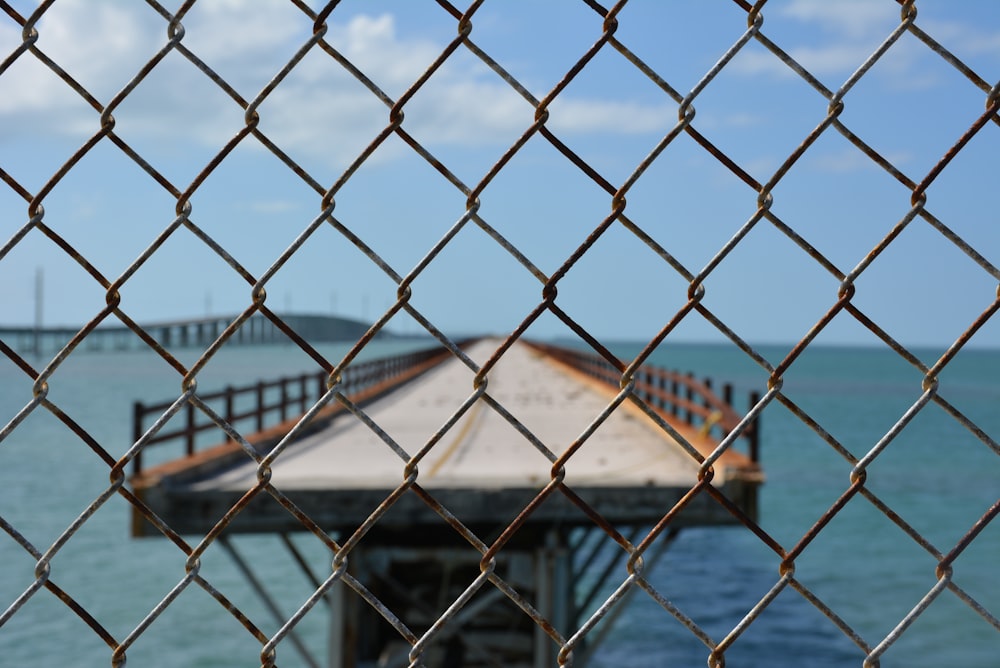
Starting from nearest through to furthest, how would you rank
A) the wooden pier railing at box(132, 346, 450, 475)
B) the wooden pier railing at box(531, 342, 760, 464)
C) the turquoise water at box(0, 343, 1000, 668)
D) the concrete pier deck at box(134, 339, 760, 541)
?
the concrete pier deck at box(134, 339, 760, 541) < the wooden pier railing at box(531, 342, 760, 464) < the wooden pier railing at box(132, 346, 450, 475) < the turquoise water at box(0, 343, 1000, 668)

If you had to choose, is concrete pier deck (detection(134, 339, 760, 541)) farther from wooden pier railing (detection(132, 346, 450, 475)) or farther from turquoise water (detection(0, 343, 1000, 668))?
turquoise water (detection(0, 343, 1000, 668))

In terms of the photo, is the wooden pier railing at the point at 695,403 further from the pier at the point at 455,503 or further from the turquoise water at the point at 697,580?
the turquoise water at the point at 697,580

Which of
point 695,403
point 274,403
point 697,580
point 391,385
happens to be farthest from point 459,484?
point 274,403

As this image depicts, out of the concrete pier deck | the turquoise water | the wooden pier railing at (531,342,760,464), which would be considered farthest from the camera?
the turquoise water

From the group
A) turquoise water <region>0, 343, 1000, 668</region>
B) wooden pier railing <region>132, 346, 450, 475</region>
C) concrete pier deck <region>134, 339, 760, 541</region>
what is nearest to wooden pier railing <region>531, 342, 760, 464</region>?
concrete pier deck <region>134, 339, 760, 541</region>

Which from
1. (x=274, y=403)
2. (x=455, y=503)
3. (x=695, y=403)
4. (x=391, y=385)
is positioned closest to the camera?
(x=455, y=503)

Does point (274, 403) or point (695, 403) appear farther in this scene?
point (274, 403)

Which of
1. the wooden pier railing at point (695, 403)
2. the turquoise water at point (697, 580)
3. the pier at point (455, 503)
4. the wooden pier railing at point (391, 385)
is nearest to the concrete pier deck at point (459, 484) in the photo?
the pier at point (455, 503)

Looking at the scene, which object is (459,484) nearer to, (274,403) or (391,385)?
(391,385)

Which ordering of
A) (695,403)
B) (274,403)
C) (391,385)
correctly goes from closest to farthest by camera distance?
(695,403) → (391,385) → (274,403)

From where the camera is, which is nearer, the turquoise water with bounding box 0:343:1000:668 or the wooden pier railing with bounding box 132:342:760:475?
the wooden pier railing with bounding box 132:342:760:475

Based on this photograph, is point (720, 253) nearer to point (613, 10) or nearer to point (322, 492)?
point (613, 10)

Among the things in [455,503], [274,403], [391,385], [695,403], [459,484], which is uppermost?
[391,385]

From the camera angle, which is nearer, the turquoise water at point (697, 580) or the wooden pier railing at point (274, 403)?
the wooden pier railing at point (274, 403)
